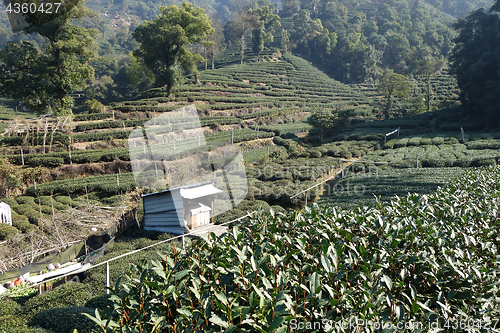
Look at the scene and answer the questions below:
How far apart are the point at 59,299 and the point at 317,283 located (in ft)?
20.0

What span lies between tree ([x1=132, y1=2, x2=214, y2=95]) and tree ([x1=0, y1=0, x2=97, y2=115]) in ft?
33.5

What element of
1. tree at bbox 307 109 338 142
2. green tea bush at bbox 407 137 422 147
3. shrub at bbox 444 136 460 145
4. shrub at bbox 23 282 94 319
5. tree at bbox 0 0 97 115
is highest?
tree at bbox 0 0 97 115

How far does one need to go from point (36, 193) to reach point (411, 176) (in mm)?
19820

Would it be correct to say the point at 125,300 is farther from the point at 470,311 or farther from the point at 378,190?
the point at 378,190

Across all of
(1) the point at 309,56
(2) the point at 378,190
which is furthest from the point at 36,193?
(1) the point at 309,56

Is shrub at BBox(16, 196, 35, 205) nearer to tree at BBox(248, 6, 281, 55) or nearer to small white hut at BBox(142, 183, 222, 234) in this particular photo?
small white hut at BBox(142, 183, 222, 234)

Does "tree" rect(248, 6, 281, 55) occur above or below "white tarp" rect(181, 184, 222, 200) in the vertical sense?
above

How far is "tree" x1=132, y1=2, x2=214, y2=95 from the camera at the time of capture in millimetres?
35594

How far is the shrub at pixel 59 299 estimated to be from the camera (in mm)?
5600

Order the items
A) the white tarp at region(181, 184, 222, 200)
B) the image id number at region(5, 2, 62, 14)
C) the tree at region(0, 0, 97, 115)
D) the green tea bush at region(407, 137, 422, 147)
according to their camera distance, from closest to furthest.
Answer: the white tarp at region(181, 184, 222, 200) → the image id number at region(5, 2, 62, 14) → the tree at region(0, 0, 97, 115) → the green tea bush at region(407, 137, 422, 147)

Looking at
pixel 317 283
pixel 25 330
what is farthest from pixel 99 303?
pixel 317 283

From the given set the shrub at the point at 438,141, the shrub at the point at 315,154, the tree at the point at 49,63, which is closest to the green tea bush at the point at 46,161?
the tree at the point at 49,63

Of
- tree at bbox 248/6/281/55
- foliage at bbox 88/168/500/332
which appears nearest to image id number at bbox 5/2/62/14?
foliage at bbox 88/168/500/332

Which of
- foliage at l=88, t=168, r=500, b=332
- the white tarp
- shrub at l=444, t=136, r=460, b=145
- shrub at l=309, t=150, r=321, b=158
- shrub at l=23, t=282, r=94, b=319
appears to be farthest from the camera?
shrub at l=444, t=136, r=460, b=145
